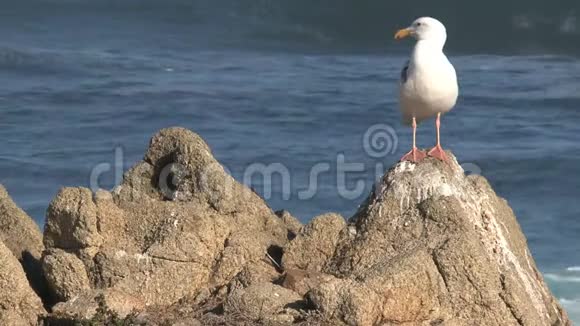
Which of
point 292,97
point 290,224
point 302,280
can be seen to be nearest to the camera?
point 302,280

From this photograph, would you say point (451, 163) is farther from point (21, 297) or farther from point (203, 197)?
point (21, 297)

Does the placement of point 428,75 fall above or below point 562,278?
above

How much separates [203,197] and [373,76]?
21.9m

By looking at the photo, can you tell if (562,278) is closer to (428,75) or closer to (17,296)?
(428,75)

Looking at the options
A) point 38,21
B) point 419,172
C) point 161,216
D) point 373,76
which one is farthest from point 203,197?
point 38,21

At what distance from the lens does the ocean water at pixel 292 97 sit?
79.3 ft

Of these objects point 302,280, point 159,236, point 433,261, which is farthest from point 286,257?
point 433,261

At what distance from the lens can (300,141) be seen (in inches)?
1069

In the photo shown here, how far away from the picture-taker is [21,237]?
1220cm

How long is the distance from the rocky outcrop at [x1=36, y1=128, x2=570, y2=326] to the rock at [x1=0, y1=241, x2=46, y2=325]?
0.20 m

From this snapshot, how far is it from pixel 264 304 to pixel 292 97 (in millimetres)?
20591

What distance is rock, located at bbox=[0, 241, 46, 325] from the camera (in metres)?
10.9

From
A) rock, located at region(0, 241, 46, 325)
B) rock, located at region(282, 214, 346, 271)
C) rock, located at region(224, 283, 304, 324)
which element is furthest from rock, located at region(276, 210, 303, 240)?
Result: rock, located at region(0, 241, 46, 325)

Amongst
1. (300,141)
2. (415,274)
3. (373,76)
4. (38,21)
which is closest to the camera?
(415,274)
